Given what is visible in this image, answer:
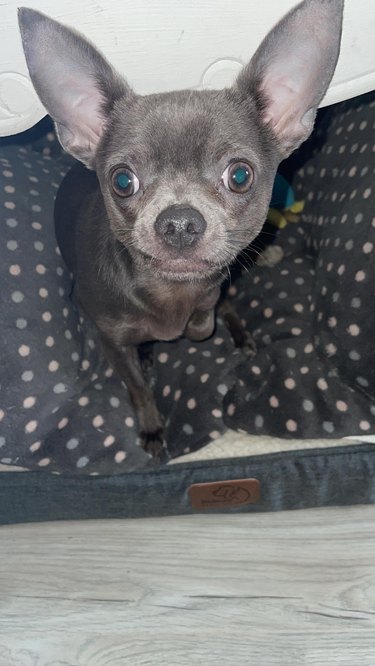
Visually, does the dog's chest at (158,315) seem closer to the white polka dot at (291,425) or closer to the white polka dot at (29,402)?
the white polka dot at (29,402)

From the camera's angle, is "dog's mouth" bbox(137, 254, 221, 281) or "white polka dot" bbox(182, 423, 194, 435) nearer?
"dog's mouth" bbox(137, 254, 221, 281)

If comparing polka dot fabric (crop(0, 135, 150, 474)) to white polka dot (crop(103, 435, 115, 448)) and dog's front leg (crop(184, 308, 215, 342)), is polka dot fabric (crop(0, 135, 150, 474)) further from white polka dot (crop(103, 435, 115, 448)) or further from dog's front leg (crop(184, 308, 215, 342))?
dog's front leg (crop(184, 308, 215, 342))

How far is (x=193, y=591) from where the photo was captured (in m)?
1.92

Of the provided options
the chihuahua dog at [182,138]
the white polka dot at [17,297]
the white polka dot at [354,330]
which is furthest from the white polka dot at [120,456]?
the white polka dot at [354,330]

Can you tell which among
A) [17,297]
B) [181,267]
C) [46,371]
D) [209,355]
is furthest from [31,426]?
[181,267]

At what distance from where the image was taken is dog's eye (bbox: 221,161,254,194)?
5.04ft

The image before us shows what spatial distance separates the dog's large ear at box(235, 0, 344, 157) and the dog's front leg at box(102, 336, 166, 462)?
0.78 m

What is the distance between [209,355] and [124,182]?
0.81 metres

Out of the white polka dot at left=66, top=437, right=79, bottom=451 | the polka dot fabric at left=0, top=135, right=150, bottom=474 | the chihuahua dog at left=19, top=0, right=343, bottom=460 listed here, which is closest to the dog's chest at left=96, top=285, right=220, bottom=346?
the chihuahua dog at left=19, top=0, right=343, bottom=460

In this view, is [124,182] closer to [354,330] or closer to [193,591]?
[354,330]

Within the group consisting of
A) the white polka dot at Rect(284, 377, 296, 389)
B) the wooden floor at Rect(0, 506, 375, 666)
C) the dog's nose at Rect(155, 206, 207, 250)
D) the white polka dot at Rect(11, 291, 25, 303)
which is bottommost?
the wooden floor at Rect(0, 506, 375, 666)

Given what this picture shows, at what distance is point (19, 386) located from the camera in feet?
6.40

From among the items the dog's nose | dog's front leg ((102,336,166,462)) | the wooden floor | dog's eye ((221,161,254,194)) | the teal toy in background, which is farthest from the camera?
the teal toy in background

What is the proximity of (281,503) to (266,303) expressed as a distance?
2.29 feet
